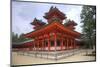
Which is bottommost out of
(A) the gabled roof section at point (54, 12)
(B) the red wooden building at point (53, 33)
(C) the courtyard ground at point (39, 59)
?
(C) the courtyard ground at point (39, 59)

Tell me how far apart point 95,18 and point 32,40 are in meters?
0.97

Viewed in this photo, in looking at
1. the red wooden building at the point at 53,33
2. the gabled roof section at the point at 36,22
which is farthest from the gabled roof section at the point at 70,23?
the gabled roof section at the point at 36,22

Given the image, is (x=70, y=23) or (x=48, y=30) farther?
(x=70, y=23)

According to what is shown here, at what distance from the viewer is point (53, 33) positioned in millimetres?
2412

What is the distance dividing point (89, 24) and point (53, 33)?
0.56m

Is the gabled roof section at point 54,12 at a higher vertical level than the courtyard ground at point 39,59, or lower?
higher

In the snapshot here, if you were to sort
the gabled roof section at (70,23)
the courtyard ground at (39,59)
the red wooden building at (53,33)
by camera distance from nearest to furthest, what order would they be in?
the courtyard ground at (39,59) < the red wooden building at (53,33) < the gabled roof section at (70,23)

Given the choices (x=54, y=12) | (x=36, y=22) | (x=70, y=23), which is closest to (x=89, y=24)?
(x=70, y=23)

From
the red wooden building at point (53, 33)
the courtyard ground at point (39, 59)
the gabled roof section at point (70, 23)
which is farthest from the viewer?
the gabled roof section at point (70, 23)

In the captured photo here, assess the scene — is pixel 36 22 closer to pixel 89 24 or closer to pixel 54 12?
pixel 54 12

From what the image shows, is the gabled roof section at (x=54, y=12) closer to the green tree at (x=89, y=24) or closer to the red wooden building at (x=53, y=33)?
the red wooden building at (x=53, y=33)

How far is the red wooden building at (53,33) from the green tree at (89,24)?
151 millimetres

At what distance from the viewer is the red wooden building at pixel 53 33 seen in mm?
2348

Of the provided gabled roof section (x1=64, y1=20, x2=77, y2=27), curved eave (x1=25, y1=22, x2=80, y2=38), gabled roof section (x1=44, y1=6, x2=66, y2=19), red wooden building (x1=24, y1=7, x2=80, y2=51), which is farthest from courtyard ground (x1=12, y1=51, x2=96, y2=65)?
gabled roof section (x1=44, y1=6, x2=66, y2=19)
